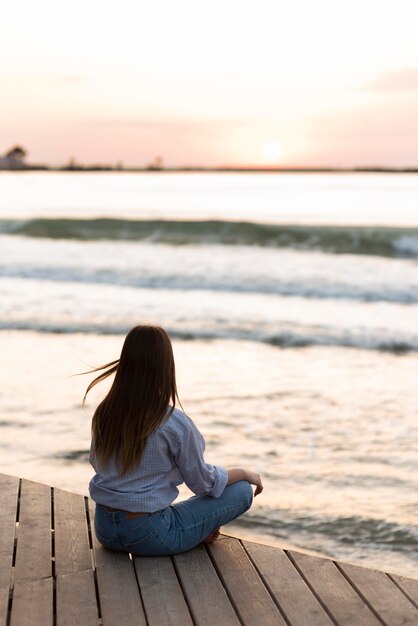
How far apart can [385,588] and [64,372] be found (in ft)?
18.9

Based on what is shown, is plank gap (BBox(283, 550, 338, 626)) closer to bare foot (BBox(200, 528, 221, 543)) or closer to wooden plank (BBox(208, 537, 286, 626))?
wooden plank (BBox(208, 537, 286, 626))

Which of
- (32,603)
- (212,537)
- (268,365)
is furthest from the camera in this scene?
(268,365)

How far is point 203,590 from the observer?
3.65m

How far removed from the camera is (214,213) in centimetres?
3478

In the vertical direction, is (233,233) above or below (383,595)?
above

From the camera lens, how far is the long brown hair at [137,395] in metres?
3.74

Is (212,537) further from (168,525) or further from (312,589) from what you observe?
(312,589)

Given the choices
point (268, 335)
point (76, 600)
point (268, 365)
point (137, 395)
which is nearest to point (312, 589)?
point (76, 600)

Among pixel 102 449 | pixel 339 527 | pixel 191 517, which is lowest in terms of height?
pixel 339 527

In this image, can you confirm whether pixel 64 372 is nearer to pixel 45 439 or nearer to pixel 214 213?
pixel 45 439

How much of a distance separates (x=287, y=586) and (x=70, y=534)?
109 cm

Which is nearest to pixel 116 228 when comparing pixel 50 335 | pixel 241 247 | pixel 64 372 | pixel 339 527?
pixel 241 247

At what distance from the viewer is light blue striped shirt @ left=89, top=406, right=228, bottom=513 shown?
383 centimetres

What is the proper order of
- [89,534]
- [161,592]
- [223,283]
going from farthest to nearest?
1. [223,283]
2. [89,534]
3. [161,592]
